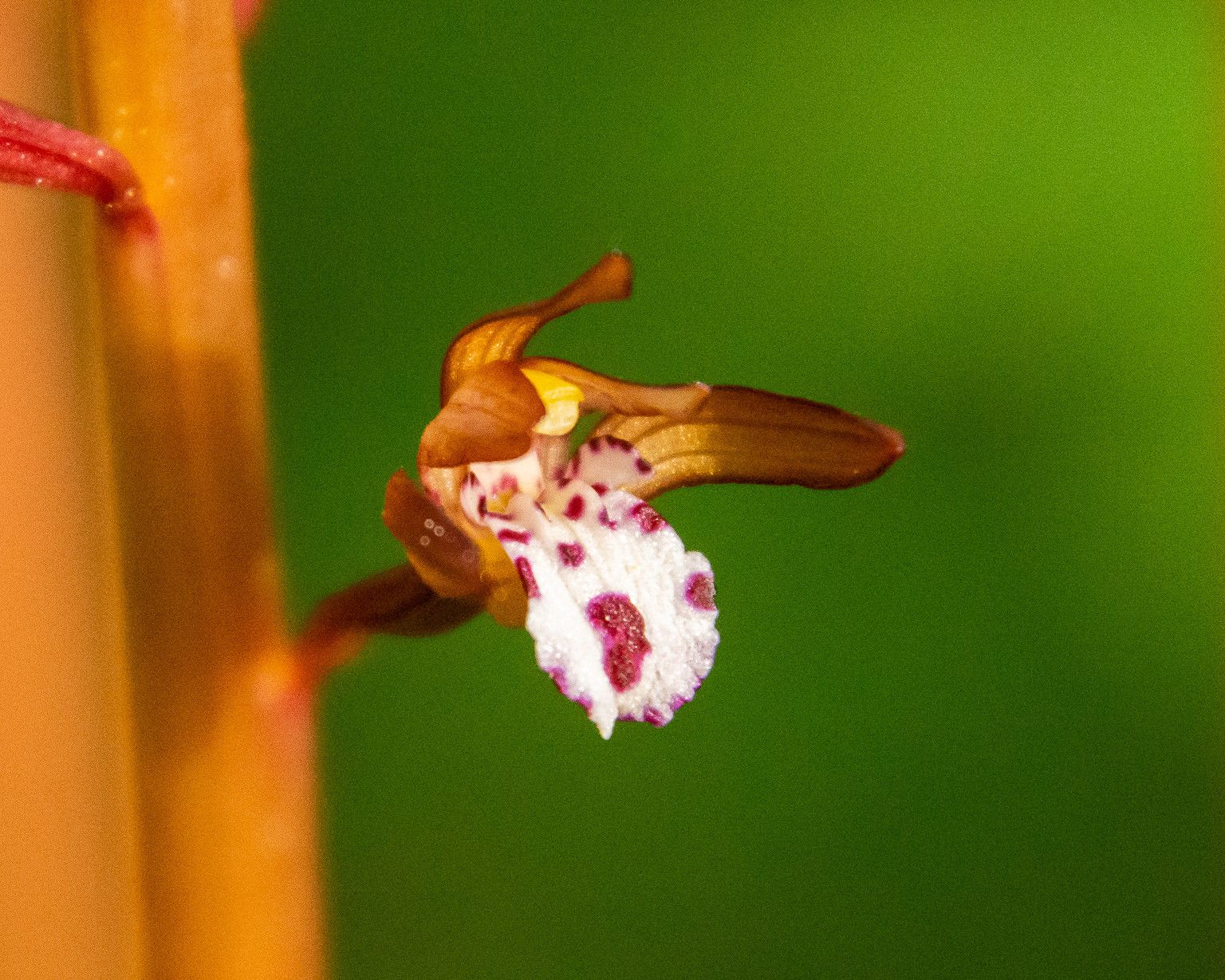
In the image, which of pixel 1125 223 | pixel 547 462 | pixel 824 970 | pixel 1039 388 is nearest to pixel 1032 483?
pixel 1039 388

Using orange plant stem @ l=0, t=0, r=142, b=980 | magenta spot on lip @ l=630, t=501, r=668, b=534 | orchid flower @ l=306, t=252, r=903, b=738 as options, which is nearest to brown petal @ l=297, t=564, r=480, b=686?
orchid flower @ l=306, t=252, r=903, b=738

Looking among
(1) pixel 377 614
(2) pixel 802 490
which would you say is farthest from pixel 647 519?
(2) pixel 802 490

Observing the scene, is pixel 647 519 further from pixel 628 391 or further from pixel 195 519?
pixel 195 519

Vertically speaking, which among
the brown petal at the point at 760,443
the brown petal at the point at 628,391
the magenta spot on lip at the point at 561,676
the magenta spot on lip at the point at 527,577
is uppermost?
the brown petal at the point at 628,391

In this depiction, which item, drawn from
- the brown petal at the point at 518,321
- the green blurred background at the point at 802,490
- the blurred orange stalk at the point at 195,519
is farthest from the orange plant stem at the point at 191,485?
the green blurred background at the point at 802,490

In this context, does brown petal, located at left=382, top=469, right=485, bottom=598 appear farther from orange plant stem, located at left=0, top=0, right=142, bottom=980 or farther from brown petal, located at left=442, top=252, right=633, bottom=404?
orange plant stem, located at left=0, top=0, right=142, bottom=980

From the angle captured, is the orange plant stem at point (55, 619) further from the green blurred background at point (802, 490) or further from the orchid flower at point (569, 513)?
the orchid flower at point (569, 513)
